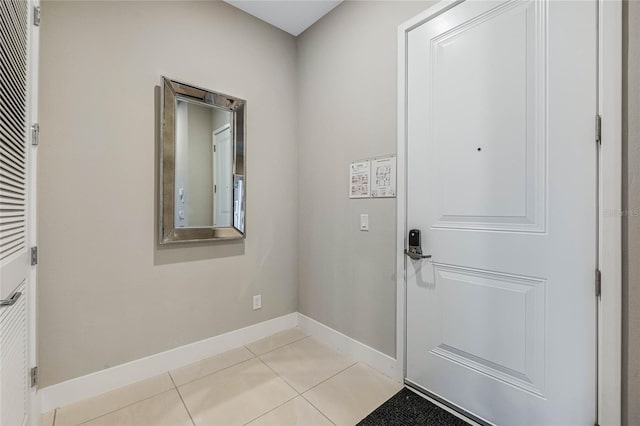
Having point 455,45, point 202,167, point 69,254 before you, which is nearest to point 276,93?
point 202,167

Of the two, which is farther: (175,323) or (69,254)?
(175,323)

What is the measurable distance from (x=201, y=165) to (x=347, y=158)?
111 centimetres

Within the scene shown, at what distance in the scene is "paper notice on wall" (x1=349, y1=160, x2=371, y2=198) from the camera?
2.03 metres

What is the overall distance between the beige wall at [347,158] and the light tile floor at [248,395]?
1.03 feet

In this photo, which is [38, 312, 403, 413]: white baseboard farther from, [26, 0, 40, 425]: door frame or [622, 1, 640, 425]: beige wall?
[622, 1, 640, 425]: beige wall

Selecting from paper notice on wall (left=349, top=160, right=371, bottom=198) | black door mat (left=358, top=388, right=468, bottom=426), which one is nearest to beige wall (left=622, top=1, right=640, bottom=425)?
black door mat (left=358, top=388, right=468, bottom=426)

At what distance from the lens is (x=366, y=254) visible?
2059mm

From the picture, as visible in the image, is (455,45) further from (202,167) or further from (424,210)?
(202,167)

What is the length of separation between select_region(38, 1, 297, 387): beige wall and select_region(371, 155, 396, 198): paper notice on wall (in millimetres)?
1005

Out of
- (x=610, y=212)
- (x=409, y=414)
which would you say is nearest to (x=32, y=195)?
(x=409, y=414)

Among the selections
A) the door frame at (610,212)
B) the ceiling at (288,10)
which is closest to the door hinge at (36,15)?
the ceiling at (288,10)

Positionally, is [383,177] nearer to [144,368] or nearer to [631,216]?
[631,216]

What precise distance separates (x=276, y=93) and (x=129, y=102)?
1164 millimetres

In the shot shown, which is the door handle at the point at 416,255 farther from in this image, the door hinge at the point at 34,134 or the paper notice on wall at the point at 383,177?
the door hinge at the point at 34,134
